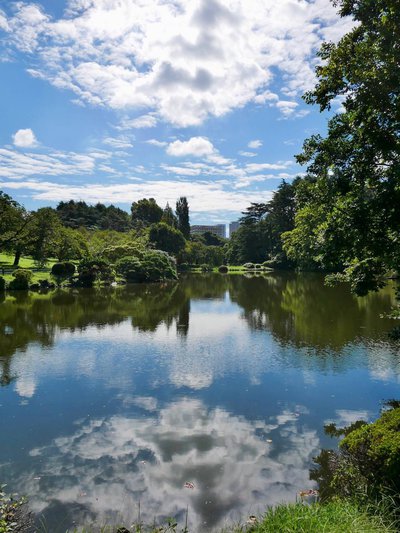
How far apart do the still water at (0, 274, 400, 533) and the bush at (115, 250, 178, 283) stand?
24.1 m

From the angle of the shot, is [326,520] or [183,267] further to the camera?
[183,267]

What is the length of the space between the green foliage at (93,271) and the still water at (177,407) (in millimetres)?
18765

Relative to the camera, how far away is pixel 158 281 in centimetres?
4722

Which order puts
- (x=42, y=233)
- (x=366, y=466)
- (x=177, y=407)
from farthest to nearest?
(x=42, y=233) → (x=177, y=407) → (x=366, y=466)

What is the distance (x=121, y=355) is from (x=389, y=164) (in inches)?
443

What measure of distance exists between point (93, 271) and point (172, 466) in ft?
114

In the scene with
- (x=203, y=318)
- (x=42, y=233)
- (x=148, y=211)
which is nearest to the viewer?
(x=203, y=318)

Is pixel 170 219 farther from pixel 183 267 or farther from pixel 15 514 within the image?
pixel 15 514

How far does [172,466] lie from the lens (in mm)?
7223

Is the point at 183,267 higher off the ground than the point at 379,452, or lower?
higher

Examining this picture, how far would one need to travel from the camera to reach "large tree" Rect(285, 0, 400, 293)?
6.18 meters

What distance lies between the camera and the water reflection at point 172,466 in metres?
6.12

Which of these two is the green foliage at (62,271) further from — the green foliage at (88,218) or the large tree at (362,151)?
the green foliage at (88,218)

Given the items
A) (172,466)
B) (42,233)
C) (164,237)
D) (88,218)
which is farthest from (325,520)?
(88,218)
